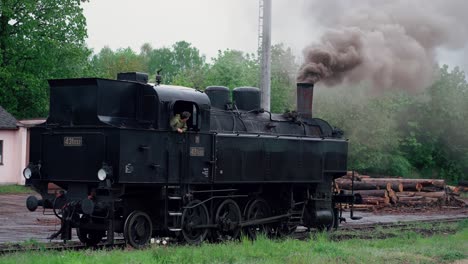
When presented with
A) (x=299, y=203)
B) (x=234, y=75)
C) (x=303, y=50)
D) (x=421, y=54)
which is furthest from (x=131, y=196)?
(x=234, y=75)

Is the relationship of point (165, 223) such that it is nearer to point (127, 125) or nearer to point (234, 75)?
point (127, 125)

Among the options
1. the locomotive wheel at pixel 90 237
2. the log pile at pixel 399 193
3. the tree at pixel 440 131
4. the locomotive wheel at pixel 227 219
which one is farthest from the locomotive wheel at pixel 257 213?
the tree at pixel 440 131

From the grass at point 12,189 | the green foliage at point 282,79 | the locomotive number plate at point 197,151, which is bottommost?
the grass at point 12,189

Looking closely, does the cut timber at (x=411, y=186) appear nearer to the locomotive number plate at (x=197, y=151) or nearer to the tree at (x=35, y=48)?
the locomotive number plate at (x=197, y=151)

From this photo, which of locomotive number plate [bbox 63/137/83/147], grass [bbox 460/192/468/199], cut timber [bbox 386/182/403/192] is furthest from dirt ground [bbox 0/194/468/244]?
grass [bbox 460/192/468/199]

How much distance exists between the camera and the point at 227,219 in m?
17.1

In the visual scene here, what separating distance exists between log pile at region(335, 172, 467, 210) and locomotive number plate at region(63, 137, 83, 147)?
1850 centimetres

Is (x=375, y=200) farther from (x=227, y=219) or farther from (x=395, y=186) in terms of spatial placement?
(x=227, y=219)

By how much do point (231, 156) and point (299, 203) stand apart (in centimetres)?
342

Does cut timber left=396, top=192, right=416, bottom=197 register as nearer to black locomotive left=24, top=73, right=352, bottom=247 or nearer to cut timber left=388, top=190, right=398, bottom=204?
cut timber left=388, top=190, right=398, bottom=204

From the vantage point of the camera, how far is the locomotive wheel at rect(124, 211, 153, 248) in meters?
14.7

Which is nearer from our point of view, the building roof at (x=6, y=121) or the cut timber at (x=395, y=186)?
the cut timber at (x=395, y=186)

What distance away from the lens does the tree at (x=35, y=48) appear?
1664 inches

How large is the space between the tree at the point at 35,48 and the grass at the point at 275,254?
95.4 feet
